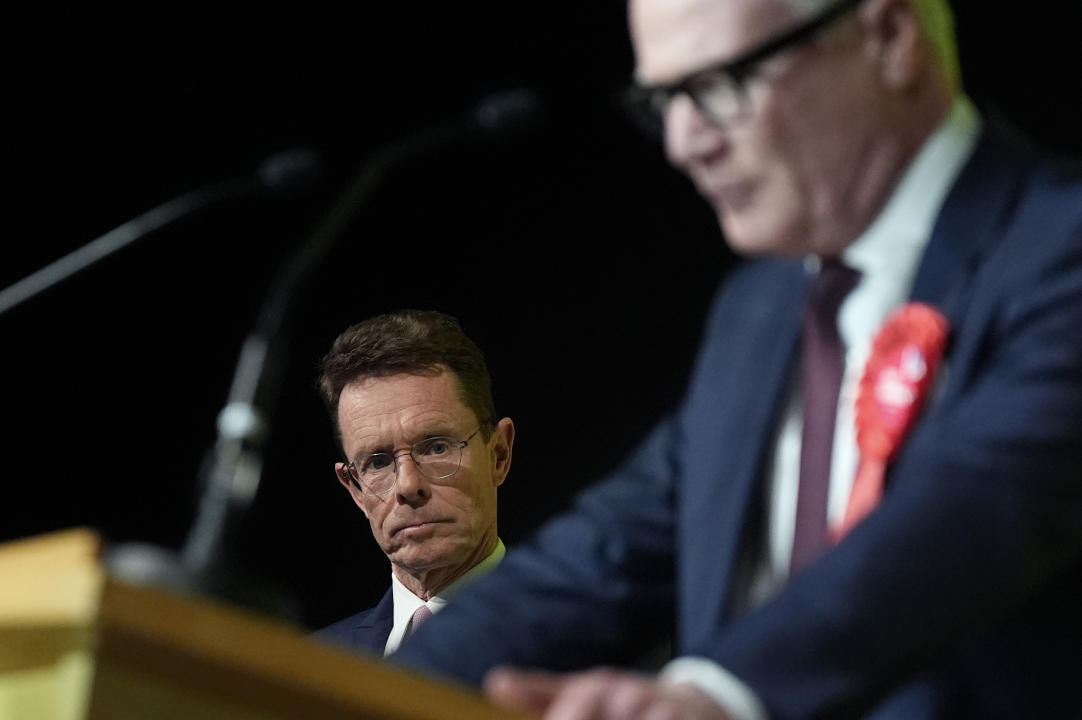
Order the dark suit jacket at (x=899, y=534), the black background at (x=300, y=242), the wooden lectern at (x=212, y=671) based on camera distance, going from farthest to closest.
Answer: the black background at (x=300, y=242) → the dark suit jacket at (x=899, y=534) → the wooden lectern at (x=212, y=671)

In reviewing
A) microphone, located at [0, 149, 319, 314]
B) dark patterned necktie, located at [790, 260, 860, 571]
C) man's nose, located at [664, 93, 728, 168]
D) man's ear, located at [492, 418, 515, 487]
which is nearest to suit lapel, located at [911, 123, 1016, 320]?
dark patterned necktie, located at [790, 260, 860, 571]

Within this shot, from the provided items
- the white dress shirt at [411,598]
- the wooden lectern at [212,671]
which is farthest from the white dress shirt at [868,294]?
the white dress shirt at [411,598]

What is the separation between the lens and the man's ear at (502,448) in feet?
8.09

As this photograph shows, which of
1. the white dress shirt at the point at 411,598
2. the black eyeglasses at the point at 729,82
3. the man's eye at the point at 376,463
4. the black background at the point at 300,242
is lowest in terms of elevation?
the white dress shirt at the point at 411,598

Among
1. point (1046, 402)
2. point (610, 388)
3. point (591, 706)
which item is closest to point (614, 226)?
point (610, 388)

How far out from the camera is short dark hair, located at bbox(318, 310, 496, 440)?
7.97 feet

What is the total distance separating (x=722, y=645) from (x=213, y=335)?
6.76 ft

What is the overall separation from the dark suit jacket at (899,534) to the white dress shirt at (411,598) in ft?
2.52

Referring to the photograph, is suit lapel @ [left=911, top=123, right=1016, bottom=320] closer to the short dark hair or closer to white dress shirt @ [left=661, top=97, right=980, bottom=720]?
white dress shirt @ [left=661, top=97, right=980, bottom=720]

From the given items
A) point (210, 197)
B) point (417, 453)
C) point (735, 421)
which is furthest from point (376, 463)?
point (735, 421)

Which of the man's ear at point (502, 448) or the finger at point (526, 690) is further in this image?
the man's ear at point (502, 448)

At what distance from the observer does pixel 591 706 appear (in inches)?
38.2

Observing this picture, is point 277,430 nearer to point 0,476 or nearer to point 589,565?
point 0,476

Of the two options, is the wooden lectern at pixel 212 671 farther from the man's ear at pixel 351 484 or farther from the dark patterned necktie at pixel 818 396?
the man's ear at pixel 351 484
